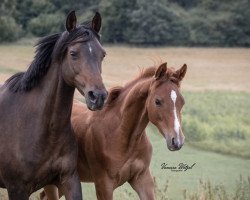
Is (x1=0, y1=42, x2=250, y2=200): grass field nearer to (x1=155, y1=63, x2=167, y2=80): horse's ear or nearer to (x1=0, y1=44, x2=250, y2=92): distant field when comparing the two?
(x1=0, y1=44, x2=250, y2=92): distant field

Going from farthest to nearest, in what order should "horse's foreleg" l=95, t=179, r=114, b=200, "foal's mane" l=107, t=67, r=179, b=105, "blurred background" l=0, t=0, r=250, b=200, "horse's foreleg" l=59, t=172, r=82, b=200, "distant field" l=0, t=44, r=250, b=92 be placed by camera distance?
1. "distant field" l=0, t=44, r=250, b=92
2. "blurred background" l=0, t=0, r=250, b=200
3. "horse's foreleg" l=95, t=179, r=114, b=200
4. "foal's mane" l=107, t=67, r=179, b=105
5. "horse's foreleg" l=59, t=172, r=82, b=200

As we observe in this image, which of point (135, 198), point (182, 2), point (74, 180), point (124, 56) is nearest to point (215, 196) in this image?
point (135, 198)

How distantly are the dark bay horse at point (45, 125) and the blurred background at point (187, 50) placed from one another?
644cm

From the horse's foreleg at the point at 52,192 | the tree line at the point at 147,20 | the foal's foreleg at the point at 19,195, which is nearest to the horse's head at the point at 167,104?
the foal's foreleg at the point at 19,195

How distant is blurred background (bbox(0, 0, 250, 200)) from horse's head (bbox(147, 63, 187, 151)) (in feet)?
20.0

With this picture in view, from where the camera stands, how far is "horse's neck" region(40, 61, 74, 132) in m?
4.69

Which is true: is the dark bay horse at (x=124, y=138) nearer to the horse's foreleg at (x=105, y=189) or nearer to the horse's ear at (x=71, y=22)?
the horse's foreleg at (x=105, y=189)

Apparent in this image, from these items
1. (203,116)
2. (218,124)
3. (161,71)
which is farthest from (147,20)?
(161,71)

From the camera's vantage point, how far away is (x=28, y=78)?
4805 mm

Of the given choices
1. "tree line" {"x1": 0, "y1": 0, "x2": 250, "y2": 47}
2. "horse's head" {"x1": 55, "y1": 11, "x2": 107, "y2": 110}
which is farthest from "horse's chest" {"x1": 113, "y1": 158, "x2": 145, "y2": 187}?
"tree line" {"x1": 0, "y1": 0, "x2": 250, "y2": 47}

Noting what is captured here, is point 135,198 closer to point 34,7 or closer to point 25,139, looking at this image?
point 25,139

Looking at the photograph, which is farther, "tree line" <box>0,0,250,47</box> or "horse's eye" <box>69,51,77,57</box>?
"tree line" <box>0,0,250,47</box>

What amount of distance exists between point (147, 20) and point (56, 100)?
2587cm

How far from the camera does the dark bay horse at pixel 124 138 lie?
16.7 ft
